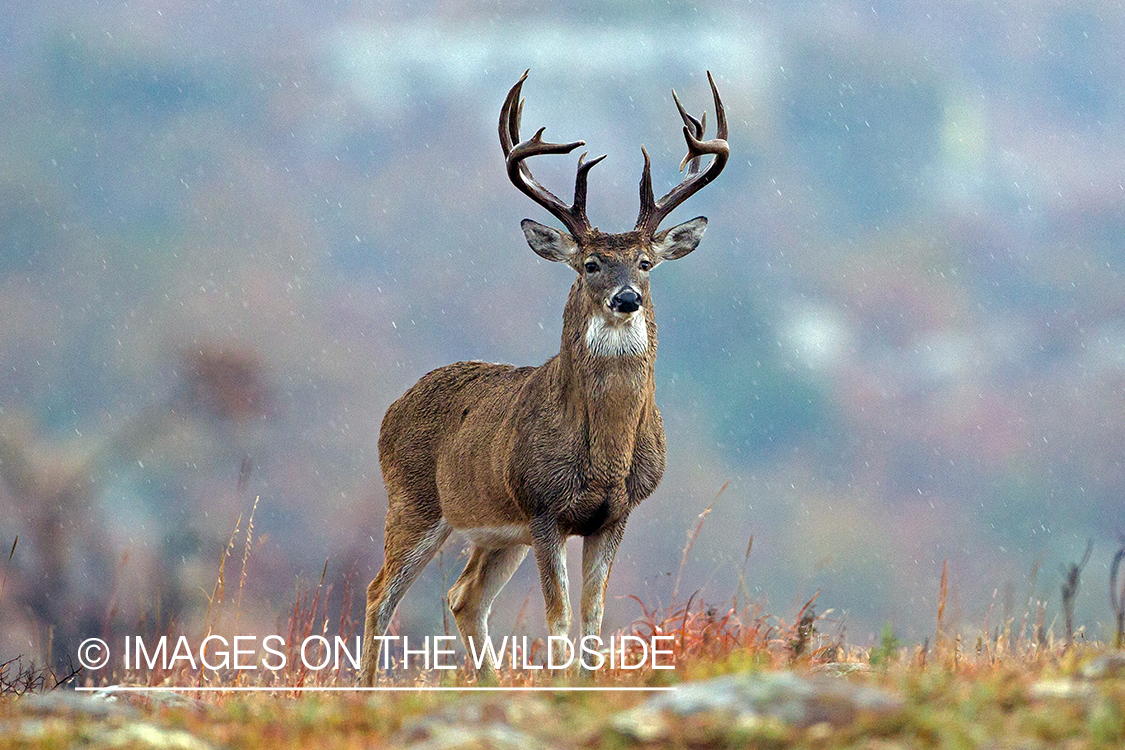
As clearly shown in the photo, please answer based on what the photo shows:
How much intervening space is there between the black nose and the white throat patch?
0.17 m

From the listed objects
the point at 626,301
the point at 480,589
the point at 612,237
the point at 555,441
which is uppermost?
the point at 612,237

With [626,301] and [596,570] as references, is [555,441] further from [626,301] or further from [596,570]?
[626,301]

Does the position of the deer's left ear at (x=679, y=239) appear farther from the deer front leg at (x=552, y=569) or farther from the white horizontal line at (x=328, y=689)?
the white horizontal line at (x=328, y=689)

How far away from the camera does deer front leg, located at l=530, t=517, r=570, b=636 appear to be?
28.0ft

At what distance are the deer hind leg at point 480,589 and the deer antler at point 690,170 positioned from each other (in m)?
2.96

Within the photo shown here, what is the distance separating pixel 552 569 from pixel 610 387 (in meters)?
1.32

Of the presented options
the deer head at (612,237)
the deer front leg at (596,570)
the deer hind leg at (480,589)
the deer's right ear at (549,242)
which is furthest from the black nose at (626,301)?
the deer hind leg at (480,589)

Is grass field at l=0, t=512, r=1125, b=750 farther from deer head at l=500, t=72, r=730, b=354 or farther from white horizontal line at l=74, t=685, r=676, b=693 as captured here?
deer head at l=500, t=72, r=730, b=354

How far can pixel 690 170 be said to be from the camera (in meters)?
10.0

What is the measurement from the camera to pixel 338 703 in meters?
6.27

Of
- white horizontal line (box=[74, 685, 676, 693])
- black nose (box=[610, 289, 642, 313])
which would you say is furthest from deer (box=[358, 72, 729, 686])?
white horizontal line (box=[74, 685, 676, 693])

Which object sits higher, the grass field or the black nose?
the black nose

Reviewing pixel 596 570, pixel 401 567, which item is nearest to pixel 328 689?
pixel 596 570

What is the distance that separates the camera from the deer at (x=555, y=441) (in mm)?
8781
